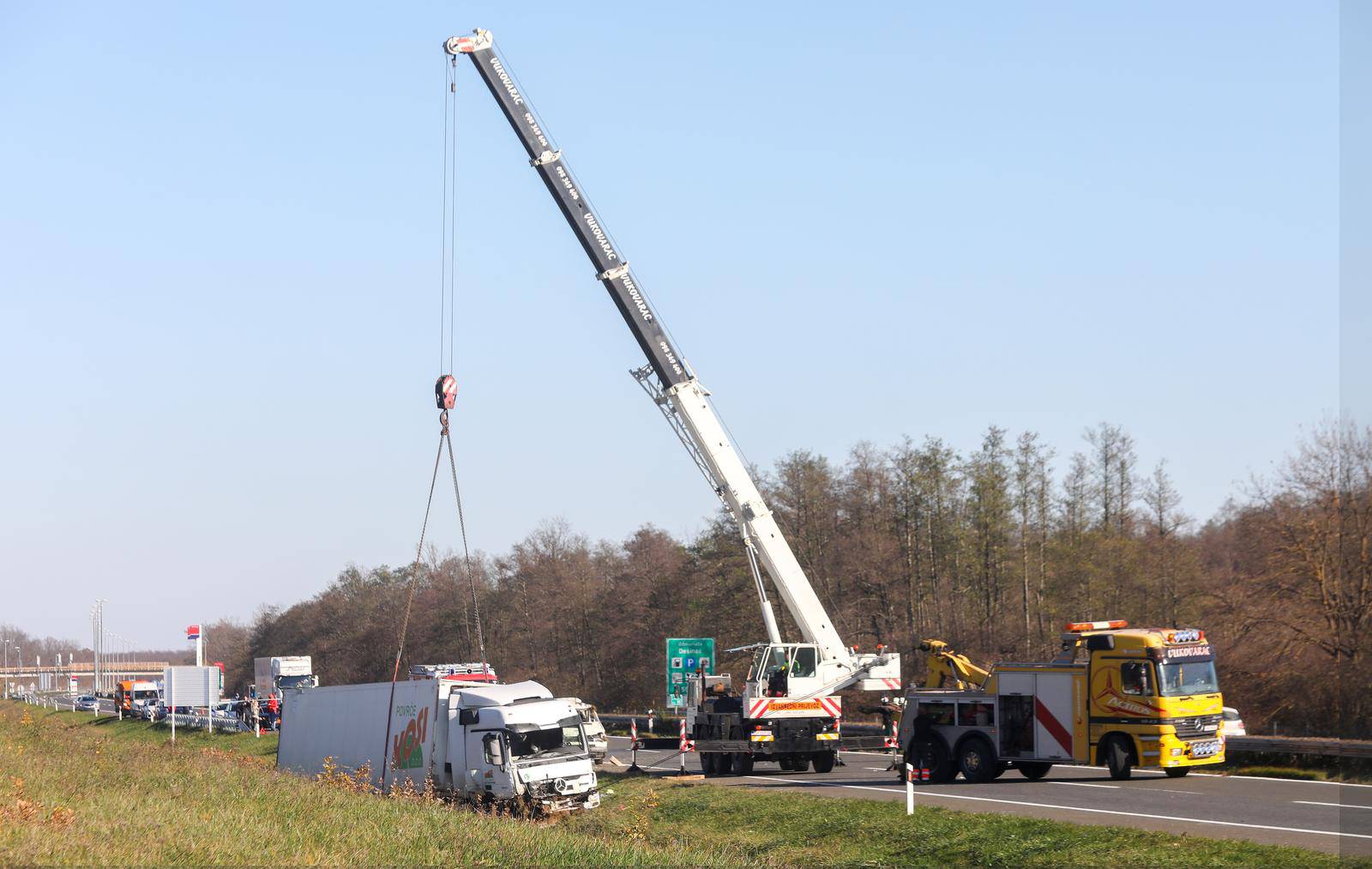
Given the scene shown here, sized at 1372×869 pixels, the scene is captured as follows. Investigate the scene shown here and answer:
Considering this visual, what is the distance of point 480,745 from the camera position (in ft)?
78.4

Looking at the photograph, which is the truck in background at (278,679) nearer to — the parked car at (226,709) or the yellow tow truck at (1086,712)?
the parked car at (226,709)

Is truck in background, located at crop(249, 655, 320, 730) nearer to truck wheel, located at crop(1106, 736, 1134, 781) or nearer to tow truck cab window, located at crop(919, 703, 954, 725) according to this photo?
tow truck cab window, located at crop(919, 703, 954, 725)

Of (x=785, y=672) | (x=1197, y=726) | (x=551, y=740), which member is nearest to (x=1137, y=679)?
(x=1197, y=726)

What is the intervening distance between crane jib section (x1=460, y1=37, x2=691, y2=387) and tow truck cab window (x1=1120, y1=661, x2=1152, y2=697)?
40.8 feet

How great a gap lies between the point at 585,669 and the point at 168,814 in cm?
6466

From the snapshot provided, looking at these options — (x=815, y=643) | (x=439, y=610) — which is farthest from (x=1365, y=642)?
(x=439, y=610)

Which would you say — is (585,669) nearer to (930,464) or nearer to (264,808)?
(930,464)

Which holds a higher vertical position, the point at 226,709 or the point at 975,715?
the point at 975,715

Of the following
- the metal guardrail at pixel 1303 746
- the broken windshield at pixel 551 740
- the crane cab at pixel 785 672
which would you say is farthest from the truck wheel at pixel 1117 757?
the broken windshield at pixel 551 740

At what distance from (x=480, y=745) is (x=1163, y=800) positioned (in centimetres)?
1181

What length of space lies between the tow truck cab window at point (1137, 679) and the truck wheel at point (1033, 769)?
2969 mm

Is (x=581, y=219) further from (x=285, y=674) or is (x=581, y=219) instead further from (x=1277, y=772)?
(x=285, y=674)

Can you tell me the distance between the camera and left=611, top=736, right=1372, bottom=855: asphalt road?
17.2 meters

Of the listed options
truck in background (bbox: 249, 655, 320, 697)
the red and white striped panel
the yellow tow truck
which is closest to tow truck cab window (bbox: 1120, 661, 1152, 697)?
the yellow tow truck
